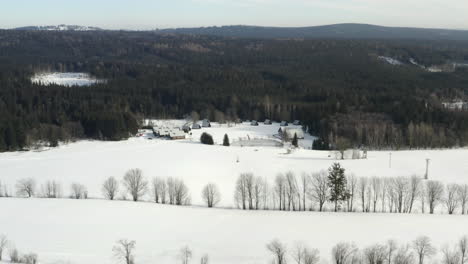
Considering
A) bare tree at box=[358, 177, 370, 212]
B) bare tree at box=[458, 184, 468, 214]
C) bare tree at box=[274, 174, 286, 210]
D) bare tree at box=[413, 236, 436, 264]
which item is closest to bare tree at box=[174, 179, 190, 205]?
bare tree at box=[274, 174, 286, 210]

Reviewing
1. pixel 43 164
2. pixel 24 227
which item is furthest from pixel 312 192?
pixel 43 164

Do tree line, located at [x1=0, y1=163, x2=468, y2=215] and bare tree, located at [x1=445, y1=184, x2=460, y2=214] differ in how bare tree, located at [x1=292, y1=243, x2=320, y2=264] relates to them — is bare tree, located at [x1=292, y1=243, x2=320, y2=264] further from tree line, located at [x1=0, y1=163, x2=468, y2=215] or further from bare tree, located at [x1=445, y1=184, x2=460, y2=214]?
bare tree, located at [x1=445, y1=184, x2=460, y2=214]

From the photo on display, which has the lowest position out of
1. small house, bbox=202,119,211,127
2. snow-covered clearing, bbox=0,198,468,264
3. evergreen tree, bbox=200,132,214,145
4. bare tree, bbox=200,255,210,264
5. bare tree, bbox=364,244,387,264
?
small house, bbox=202,119,211,127

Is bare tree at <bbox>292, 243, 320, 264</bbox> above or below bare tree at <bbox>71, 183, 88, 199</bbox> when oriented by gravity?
above

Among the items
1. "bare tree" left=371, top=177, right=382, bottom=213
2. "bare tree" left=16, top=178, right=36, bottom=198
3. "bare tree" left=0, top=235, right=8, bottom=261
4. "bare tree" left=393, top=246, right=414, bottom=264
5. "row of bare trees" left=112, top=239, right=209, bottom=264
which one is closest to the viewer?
"bare tree" left=393, top=246, right=414, bottom=264

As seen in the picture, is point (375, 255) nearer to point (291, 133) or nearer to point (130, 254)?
point (130, 254)

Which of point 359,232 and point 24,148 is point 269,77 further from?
point 359,232

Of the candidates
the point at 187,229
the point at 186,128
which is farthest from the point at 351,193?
the point at 186,128
